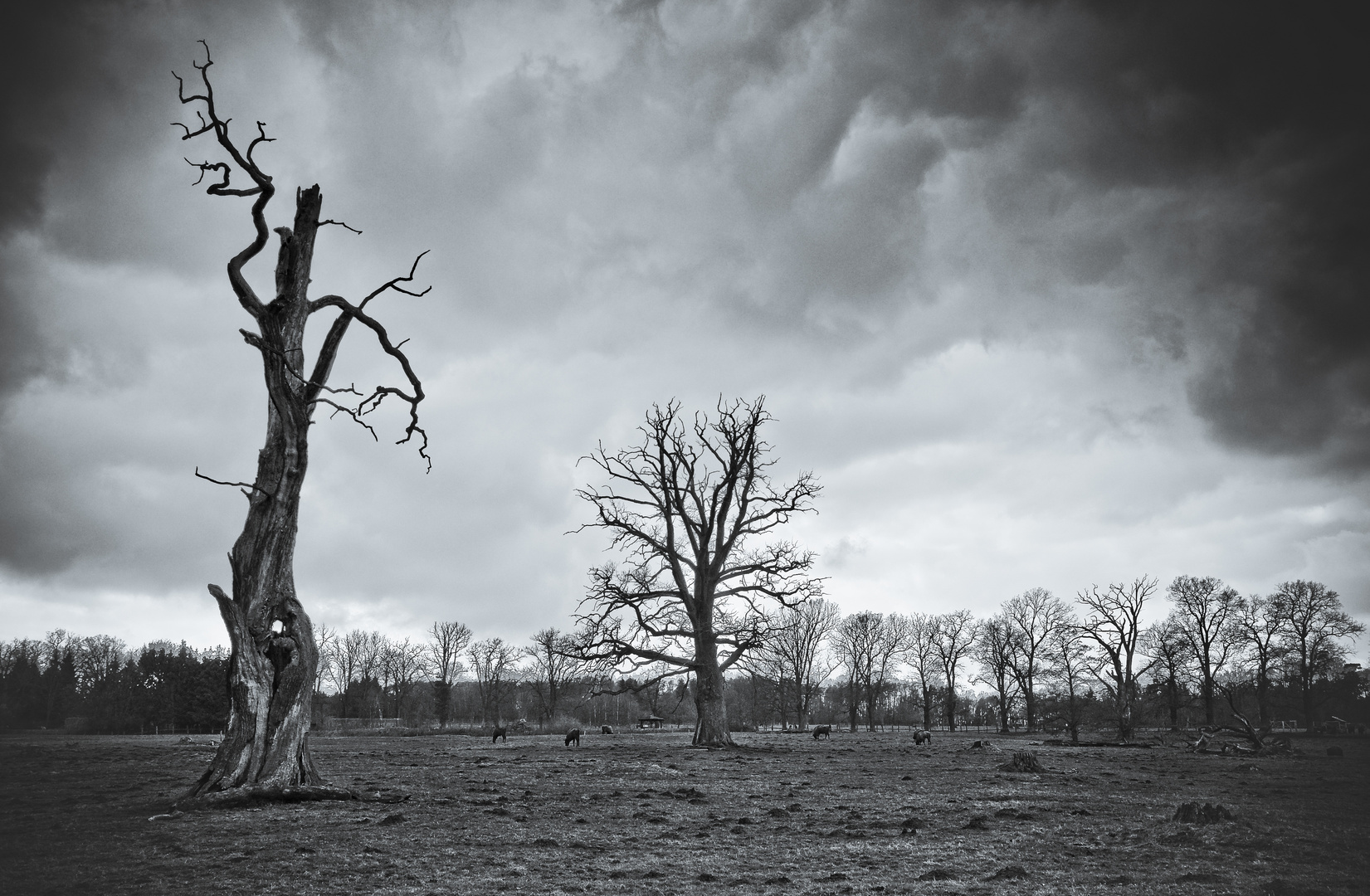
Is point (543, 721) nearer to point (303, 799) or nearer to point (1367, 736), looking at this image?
point (1367, 736)

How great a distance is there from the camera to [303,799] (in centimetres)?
1054

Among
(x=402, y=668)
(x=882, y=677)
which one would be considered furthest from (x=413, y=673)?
(x=882, y=677)

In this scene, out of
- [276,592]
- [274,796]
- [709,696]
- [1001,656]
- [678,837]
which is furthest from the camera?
[1001,656]

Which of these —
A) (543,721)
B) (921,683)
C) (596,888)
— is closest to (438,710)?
(543,721)

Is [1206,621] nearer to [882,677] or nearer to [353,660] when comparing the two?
[882,677]

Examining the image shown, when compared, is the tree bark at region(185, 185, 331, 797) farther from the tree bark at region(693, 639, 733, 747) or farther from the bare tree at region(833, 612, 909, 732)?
the bare tree at region(833, 612, 909, 732)

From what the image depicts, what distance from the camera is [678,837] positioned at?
886 centimetres

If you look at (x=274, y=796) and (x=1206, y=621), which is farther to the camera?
(x=1206, y=621)

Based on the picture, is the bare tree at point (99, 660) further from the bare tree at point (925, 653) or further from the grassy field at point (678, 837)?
the bare tree at point (925, 653)

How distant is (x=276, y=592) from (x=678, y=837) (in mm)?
7436

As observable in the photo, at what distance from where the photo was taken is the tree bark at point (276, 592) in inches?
425

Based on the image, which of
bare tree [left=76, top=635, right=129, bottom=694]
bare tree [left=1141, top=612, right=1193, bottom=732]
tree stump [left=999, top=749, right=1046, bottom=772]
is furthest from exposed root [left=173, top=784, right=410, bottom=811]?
bare tree [left=1141, top=612, right=1193, bottom=732]

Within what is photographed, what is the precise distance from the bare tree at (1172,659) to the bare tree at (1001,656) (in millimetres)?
12905

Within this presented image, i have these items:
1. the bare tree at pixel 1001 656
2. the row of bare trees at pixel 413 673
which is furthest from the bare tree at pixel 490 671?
the bare tree at pixel 1001 656
